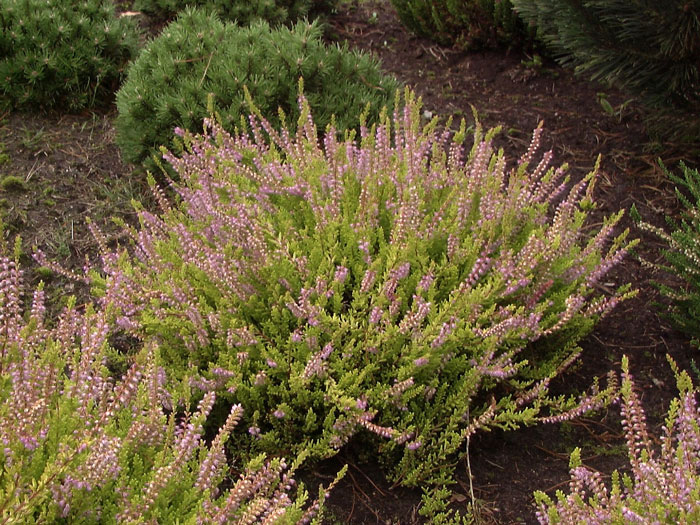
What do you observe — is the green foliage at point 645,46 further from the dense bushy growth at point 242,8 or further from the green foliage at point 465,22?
the dense bushy growth at point 242,8

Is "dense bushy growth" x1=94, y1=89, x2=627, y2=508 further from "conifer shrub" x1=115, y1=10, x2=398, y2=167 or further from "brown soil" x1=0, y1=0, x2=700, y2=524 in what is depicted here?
"conifer shrub" x1=115, y1=10, x2=398, y2=167

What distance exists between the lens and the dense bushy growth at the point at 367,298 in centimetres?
256

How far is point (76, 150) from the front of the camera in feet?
15.2

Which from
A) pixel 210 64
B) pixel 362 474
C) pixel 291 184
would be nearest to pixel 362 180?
pixel 291 184

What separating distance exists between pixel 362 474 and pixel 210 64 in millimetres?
2474

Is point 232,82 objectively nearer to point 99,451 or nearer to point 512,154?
point 512,154

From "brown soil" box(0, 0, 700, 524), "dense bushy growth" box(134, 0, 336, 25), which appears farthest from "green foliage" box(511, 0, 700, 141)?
"dense bushy growth" box(134, 0, 336, 25)

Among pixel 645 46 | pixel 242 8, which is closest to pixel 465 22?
pixel 242 8

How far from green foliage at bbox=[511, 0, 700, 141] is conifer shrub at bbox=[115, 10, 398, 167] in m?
1.16

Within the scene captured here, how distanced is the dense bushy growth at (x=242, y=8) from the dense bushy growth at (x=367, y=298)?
105 inches

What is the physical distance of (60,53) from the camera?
4695 millimetres

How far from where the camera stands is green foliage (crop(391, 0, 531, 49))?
223 inches

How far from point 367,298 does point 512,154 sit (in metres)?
2.48

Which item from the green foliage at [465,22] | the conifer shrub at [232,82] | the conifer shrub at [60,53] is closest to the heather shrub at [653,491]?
the conifer shrub at [232,82]
